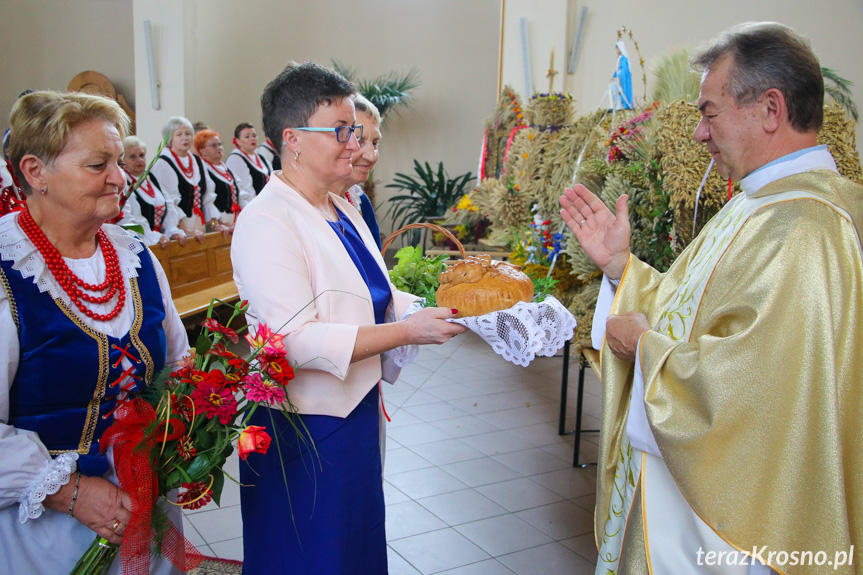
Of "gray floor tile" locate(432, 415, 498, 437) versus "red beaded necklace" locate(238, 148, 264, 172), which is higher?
"red beaded necklace" locate(238, 148, 264, 172)

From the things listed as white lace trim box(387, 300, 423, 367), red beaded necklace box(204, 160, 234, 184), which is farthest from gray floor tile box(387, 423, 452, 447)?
red beaded necklace box(204, 160, 234, 184)

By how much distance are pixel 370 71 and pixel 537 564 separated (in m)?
10.6

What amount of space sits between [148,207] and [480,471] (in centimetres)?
427

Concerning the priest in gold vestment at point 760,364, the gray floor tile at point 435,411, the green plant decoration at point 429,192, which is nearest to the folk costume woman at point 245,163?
the green plant decoration at point 429,192

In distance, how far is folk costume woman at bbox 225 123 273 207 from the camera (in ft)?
28.8

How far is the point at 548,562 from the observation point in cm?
296

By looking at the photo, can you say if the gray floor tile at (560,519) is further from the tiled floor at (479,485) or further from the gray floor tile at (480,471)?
the gray floor tile at (480,471)

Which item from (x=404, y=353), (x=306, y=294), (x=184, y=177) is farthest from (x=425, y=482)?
(x=184, y=177)

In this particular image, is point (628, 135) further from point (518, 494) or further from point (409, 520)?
point (409, 520)

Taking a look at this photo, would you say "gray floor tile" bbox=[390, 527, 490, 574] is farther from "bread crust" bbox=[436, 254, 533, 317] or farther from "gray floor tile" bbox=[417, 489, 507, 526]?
"bread crust" bbox=[436, 254, 533, 317]

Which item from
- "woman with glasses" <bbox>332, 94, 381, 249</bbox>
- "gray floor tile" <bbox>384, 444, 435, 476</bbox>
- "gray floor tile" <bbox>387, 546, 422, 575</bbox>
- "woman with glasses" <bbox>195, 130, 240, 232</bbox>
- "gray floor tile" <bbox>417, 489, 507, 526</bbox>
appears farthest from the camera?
"woman with glasses" <bbox>195, 130, 240, 232</bbox>

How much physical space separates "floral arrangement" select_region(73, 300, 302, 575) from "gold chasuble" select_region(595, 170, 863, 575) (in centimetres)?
93

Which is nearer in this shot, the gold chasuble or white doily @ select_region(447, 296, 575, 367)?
the gold chasuble

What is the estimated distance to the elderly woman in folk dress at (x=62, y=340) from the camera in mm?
1469
